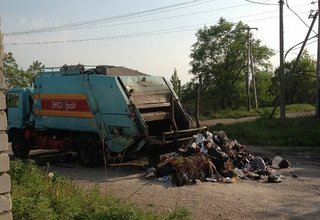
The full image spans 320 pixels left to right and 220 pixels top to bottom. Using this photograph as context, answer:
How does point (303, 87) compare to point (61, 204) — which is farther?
point (303, 87)

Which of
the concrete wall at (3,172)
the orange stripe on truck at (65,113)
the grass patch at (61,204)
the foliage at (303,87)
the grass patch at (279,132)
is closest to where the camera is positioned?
the concrete wall at (3,172)

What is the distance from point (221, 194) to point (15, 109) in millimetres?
8612

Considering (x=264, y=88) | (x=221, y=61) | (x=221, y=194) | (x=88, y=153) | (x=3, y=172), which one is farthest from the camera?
(x=264, y=88)

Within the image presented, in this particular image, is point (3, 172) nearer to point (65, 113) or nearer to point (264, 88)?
point (65, 113)

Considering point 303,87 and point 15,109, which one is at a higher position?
point 303,87

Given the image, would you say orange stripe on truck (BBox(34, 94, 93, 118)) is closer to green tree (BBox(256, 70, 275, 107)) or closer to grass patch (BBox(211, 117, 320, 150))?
grass patch (BBox(211, 117, 320, 150))

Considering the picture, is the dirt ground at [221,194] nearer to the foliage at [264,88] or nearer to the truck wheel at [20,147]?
the truck wheel at [20,147]

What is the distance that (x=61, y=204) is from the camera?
622 cm

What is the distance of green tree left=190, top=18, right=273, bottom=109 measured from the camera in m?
50.6

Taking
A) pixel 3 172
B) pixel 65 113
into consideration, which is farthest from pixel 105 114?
pixel 3 172

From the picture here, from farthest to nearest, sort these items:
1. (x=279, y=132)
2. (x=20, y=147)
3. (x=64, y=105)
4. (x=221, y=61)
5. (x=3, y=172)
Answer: (x=221, y=61) → (x=279, y=132) → (x=20, y=147) → (x=64, y=105) → (x=3, y=172)

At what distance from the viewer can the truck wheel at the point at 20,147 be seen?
1536 centimetres

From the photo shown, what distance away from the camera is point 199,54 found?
51.2 metres

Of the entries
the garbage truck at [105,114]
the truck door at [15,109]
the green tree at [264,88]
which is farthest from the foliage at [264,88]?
the garbage truck at [105,114]
